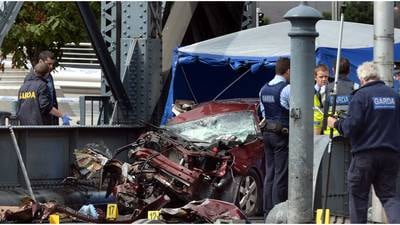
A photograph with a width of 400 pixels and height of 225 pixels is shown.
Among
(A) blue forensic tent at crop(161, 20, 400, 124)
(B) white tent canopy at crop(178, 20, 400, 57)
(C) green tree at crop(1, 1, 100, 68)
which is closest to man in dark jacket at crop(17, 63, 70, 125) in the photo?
(A) blue forensic tent at crop(161, 20, 400, 124)

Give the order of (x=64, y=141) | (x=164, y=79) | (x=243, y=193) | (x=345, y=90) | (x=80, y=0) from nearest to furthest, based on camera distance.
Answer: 1. (x=345, y=90)
2. (x=243, y=193)
3. (x=64, y=141)
4. (x=80, y=0)
5. (x=164, y=79)

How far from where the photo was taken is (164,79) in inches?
703

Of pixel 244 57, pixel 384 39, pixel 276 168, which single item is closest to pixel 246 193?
pixel 276 168

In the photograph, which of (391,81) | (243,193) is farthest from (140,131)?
(391,81)

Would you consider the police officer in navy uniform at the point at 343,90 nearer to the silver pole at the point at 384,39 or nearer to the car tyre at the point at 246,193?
the silver pole at the point at 384,39

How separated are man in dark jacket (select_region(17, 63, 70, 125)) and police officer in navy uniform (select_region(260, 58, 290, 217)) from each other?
12.1 ft

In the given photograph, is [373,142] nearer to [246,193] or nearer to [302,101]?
[302,101]

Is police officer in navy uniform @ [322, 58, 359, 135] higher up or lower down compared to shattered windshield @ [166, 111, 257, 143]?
higher up

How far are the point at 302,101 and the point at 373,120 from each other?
742 mm

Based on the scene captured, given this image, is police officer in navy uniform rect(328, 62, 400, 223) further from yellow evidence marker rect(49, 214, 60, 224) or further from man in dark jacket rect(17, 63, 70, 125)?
man in dark jacket rect(17, 63, 70, 125)

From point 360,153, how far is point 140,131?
6.47 meters

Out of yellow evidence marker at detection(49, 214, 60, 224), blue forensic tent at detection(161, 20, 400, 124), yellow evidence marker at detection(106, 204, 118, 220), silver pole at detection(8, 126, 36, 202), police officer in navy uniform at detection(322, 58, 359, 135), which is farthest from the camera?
blue forensic tent at detection(161, 20, 400, 124)

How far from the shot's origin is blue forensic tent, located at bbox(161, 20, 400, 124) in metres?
15.9

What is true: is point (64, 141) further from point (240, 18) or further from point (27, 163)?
point (240, 18)
